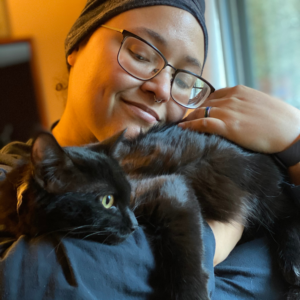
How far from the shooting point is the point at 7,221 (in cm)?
66

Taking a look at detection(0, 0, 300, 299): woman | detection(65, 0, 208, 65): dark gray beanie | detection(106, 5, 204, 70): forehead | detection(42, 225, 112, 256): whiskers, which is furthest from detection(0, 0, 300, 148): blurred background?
detection(42, 225, 112, 256): whiskers

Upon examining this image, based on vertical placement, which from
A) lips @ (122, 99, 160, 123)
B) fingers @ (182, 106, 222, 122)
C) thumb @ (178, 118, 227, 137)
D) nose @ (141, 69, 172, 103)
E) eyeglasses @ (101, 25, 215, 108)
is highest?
eyeglasses @ (101, 25, 215, 108)

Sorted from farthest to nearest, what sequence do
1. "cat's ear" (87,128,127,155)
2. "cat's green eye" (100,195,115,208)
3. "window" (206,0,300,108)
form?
"window" (206,0,300,108), "cat's ear" (87,128,127,155), "cat's green eye" (100,195,115,208)

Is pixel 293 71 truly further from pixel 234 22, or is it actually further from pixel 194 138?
pixel 194 138

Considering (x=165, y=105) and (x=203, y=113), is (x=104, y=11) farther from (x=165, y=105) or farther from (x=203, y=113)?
(x=203, y=113)

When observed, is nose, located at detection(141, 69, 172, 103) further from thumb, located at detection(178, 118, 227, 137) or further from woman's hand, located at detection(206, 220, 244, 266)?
woman's hand, located at detection(206, 220, 244, 266)

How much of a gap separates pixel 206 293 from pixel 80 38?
101 centimetres

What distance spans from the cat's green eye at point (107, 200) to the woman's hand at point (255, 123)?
0.47 meters

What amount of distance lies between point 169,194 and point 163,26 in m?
0.62

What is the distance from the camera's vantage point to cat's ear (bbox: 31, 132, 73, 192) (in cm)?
53

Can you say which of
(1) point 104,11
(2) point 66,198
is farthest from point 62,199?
(1) point 104,11

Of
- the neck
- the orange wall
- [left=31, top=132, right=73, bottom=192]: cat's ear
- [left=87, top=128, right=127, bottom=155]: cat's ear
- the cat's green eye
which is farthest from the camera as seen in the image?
the orange wall

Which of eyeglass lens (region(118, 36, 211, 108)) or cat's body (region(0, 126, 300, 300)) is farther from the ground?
eyeglass lens (region(118, 36, 211, 108))

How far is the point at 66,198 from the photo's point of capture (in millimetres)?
586
